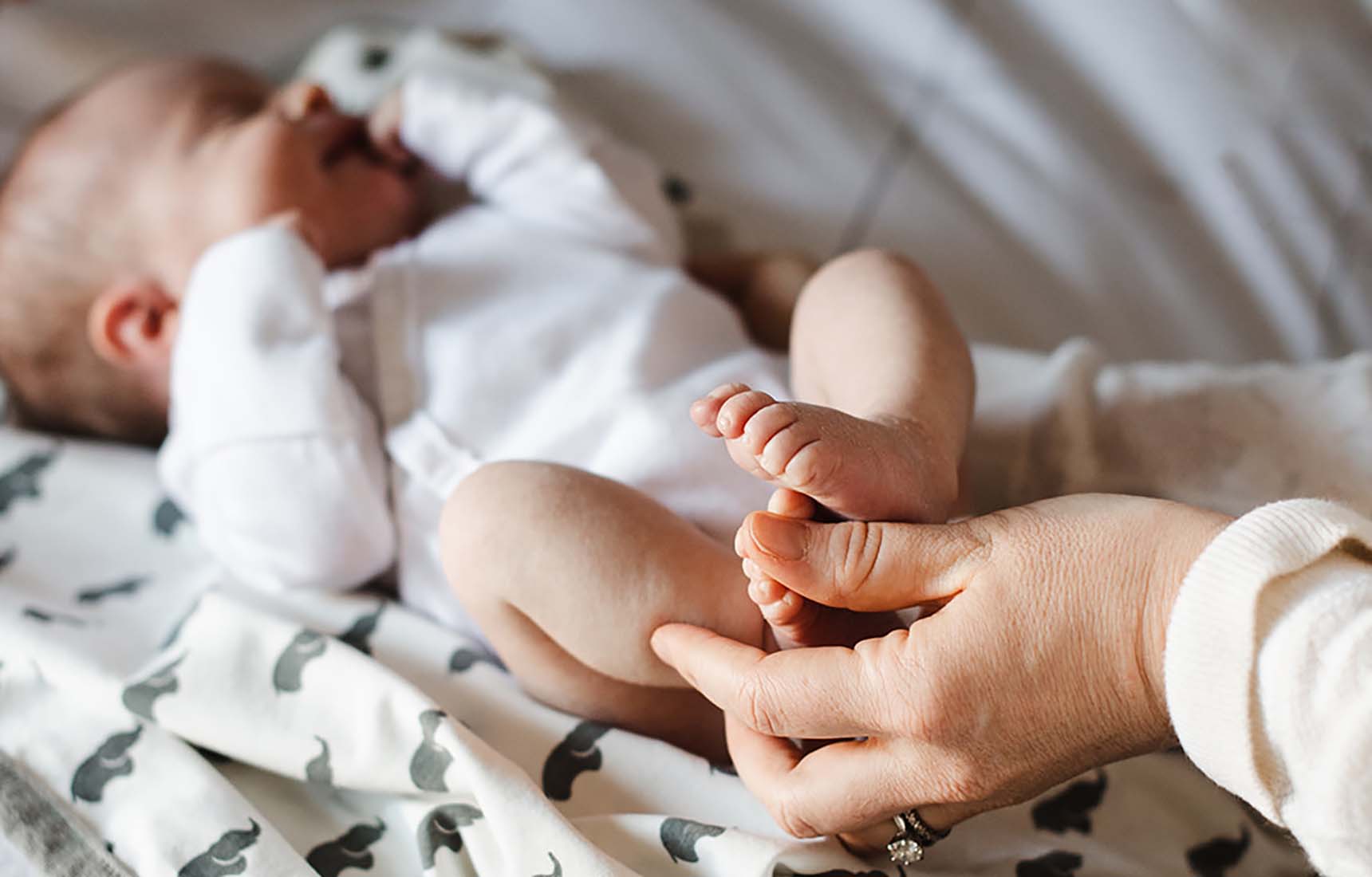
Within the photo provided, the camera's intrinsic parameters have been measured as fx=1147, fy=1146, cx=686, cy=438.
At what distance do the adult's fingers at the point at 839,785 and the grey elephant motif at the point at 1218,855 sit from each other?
244 millimetres

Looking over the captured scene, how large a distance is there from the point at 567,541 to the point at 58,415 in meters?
0.78

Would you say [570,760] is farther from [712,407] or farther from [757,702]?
[712,407]

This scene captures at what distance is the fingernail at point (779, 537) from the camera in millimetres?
610

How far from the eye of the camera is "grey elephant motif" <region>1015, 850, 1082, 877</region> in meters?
0.73

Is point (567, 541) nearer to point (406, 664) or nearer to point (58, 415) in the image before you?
point (406, 664)

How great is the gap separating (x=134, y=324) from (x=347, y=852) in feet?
1.98

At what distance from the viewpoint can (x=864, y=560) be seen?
62 centimetres

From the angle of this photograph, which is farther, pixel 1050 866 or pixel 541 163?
pixel 541 163

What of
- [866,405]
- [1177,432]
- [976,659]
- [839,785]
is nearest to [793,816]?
[839,785]

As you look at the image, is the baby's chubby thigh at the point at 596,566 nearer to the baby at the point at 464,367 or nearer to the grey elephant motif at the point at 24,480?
the baby at the point at 464,367

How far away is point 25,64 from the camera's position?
1.32 metres

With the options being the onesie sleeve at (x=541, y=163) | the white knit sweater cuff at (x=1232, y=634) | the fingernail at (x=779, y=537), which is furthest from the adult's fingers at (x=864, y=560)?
the onesie sleeve at (x=541, y=163)

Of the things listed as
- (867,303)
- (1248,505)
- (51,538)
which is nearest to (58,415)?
(51,538)

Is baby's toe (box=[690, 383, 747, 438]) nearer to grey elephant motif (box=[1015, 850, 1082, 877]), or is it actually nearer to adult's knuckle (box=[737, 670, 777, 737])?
adult's knuckle (box=[737, 670, 777, 737])
